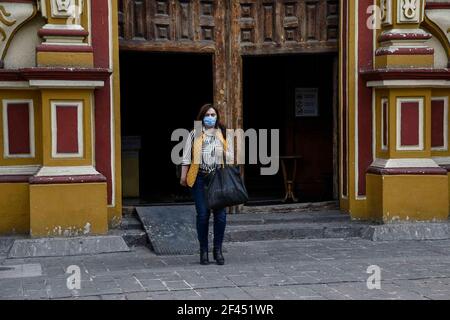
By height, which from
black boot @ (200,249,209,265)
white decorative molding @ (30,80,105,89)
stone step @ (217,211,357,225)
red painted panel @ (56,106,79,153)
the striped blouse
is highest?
white decorative molding @ (30,80,105,89)

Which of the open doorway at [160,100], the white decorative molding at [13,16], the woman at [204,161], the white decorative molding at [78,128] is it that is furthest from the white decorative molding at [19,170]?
the open doorway at [160,100]

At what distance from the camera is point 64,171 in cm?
998

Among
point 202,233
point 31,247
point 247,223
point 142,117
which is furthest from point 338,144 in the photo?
point 142,117

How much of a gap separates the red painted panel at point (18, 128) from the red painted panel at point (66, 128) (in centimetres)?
61

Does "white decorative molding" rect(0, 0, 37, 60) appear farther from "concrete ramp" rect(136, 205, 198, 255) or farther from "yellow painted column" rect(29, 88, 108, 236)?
"concrete ramp" rect(136, 205, 198, 255)

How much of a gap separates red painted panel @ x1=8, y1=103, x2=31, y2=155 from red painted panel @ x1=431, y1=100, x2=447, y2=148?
5.48 m

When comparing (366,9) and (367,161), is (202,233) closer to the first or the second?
(367,161)

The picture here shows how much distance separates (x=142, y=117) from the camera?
16750 millimetres

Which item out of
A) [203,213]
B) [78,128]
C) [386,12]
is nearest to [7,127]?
[78,128]

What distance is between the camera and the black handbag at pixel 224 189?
870 centimetres

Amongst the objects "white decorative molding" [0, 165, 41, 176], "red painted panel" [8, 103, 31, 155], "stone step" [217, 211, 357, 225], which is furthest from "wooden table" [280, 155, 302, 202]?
"red painted panel" [8, 103, 31, 155]

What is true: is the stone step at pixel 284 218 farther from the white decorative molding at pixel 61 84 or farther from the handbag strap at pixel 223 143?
the white decorative molding at pixel 61 84

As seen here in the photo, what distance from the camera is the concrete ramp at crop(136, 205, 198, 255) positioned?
9.91 meters

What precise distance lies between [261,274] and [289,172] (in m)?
5.62
